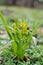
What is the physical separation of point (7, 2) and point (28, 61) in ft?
18.0

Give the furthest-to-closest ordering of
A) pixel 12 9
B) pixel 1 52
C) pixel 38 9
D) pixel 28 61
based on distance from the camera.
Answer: pixel 38 9 < pixel 12 9 < pixel 1 52 < pixel 28 61

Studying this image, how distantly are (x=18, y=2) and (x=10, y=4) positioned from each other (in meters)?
0.29

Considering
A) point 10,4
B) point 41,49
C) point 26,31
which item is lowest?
point 10,4

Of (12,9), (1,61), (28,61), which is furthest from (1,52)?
(12,9)

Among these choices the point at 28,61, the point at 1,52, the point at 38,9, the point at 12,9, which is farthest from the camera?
the point at 38,9

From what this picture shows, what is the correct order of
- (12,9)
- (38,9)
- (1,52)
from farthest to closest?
(38,9) < (12,9) < (1,52)

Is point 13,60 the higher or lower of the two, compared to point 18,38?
lower

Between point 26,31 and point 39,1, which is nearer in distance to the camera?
point 26,31

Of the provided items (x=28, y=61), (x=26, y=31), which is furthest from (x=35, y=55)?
(x=26, y=31)

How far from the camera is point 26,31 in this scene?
270 centimetres

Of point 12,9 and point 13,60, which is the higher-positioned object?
point 13,60

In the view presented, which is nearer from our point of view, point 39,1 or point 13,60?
point 13,60

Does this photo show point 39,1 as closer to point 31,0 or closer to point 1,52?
point 31,0

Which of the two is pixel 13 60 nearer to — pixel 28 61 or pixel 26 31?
pixel 28 61
